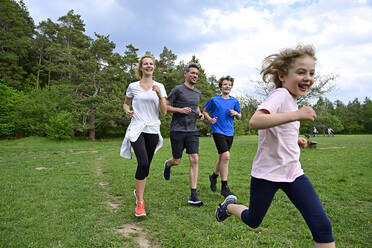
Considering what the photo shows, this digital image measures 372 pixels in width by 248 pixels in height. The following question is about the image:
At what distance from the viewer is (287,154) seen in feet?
7.31

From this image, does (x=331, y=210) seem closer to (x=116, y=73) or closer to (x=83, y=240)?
(x=83, y=240)

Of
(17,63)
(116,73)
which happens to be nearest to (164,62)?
(116,73)

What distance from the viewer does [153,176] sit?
726 cm

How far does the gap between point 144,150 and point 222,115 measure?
6.40ft

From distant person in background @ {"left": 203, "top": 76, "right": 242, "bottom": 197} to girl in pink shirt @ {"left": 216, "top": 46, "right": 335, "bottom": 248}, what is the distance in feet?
8.70

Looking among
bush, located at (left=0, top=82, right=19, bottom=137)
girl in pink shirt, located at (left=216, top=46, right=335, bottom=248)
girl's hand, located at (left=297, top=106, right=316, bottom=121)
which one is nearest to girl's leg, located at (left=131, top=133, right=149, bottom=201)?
girl in pink shirt, located at (left=216, top=46, right=335, bottom=248)

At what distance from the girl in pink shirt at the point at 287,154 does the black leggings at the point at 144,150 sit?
2084 mm

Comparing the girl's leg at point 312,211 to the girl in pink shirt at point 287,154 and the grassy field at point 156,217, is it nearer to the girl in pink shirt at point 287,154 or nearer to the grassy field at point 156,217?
the girl in pink shirt at point 287,154

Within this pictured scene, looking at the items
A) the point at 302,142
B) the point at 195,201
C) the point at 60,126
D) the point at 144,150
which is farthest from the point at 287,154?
the point at 60,126

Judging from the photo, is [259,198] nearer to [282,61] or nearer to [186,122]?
[282,61]

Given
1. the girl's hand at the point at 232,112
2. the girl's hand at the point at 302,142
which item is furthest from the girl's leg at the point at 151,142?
the girl's hand at the point at 302,142

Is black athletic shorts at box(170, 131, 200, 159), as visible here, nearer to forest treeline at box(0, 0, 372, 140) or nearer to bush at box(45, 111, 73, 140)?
forest treeline at box(0, 0, 372, 140)

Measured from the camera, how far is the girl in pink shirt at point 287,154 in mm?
2078

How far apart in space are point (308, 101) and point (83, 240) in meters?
20.0
